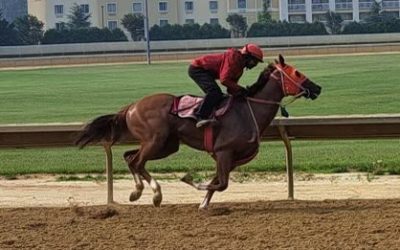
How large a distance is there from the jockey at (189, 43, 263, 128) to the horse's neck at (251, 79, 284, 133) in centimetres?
20

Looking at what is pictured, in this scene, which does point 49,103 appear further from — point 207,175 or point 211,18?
point 211,18

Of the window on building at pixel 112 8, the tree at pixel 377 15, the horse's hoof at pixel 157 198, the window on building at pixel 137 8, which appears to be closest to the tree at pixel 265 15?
the tree at pixel 377 15

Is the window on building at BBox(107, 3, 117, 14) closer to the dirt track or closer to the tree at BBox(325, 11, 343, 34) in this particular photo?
the tree at BBox(325, 11, 343, 34)

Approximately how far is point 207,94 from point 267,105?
661 millimetres

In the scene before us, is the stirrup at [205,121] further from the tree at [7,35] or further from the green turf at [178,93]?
the tree at [7,35]

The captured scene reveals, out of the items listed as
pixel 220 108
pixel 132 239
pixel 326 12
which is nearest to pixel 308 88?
pixel 220 108

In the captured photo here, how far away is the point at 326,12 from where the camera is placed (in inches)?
5098

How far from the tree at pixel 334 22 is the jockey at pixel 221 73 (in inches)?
4244

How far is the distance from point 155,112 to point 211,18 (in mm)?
131419

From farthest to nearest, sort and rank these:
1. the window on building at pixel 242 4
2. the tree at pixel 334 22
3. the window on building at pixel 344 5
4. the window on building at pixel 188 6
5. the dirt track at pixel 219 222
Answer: the window on building at pixel 188 6 → the window on building at pixel 242 4 → the window on building at pixel 344 5 → the tree at pixel 334 22 → the dirt track at pixel 219 222

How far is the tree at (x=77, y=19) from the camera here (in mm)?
129125

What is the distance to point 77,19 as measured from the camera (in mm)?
130625

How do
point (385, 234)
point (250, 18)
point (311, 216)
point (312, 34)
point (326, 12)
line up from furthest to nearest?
1. point (250, 18)
2. point (326, 12)
3. point (312, 34)
4. point (311, 216)
5. point (385, 234)

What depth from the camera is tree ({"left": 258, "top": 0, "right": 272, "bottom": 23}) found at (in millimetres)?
122850
